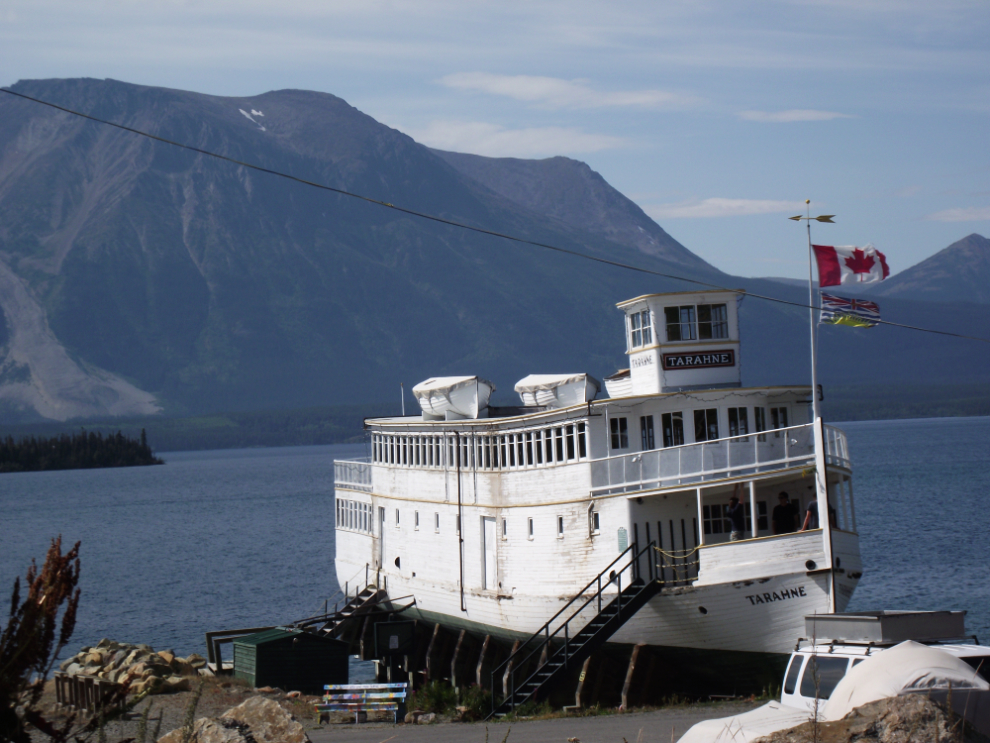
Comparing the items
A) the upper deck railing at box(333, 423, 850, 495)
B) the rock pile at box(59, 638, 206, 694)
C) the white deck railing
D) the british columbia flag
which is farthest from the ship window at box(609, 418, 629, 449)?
the white deck railing

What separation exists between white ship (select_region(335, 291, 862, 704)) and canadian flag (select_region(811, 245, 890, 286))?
2.81 metres

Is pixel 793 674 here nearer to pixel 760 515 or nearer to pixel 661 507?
pixel 661 507

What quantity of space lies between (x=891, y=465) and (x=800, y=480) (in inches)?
5557

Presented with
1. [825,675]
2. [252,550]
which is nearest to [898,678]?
[825,675]

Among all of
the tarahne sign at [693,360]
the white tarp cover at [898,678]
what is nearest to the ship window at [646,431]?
the tarahne sign at [693,360]

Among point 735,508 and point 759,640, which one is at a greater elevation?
point 735,508

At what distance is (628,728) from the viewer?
23.2 metres

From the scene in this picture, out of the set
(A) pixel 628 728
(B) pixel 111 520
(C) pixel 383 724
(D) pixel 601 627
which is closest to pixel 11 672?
(A) pixel 628 728

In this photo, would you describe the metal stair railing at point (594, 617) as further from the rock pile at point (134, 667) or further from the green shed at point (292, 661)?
the rock pile at point (134, 667)

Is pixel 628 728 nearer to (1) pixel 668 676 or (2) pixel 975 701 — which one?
(1) pixel 668 676

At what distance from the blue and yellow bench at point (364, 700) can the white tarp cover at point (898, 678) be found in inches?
602

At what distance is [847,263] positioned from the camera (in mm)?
26906

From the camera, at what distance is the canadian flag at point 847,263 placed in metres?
26.8

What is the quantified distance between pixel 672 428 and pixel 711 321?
303cm
